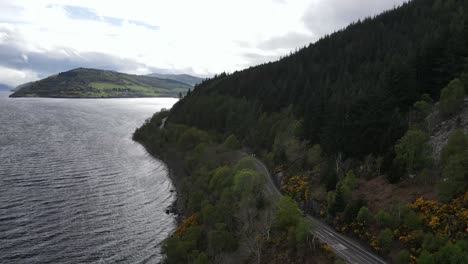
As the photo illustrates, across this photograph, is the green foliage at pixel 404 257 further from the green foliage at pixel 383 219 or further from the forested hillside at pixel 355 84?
the forested hillside at pixel 355 84

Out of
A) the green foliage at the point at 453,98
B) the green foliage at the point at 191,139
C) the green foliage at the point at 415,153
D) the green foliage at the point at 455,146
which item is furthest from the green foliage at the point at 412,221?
the green foliage at the point at 191,139

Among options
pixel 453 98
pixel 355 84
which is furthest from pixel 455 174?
pixel 355 84

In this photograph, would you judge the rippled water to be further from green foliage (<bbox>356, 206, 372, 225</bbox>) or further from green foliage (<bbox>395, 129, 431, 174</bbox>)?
green foliage (<bbox>395, 129, 431, 174</bbox>)

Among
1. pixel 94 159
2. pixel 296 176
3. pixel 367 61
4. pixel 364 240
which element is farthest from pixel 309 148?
pixel 94 159

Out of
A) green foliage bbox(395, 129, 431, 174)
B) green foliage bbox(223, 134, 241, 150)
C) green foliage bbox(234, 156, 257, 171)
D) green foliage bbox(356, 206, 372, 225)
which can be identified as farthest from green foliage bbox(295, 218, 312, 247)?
green foliage bbox(223, 134, 241, 150)

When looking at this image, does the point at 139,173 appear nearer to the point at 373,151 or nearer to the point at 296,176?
the point at 296,176

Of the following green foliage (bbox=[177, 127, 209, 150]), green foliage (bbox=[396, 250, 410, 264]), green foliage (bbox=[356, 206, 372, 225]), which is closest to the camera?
green foliage (bbox=[396, 250, 410, 264])

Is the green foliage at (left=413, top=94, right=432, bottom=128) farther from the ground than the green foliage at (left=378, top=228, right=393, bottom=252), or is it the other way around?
the green foliage at (left=413, top=94, right=432, bottom=128)

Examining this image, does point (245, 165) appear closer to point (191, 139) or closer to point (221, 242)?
point (221, 242)
